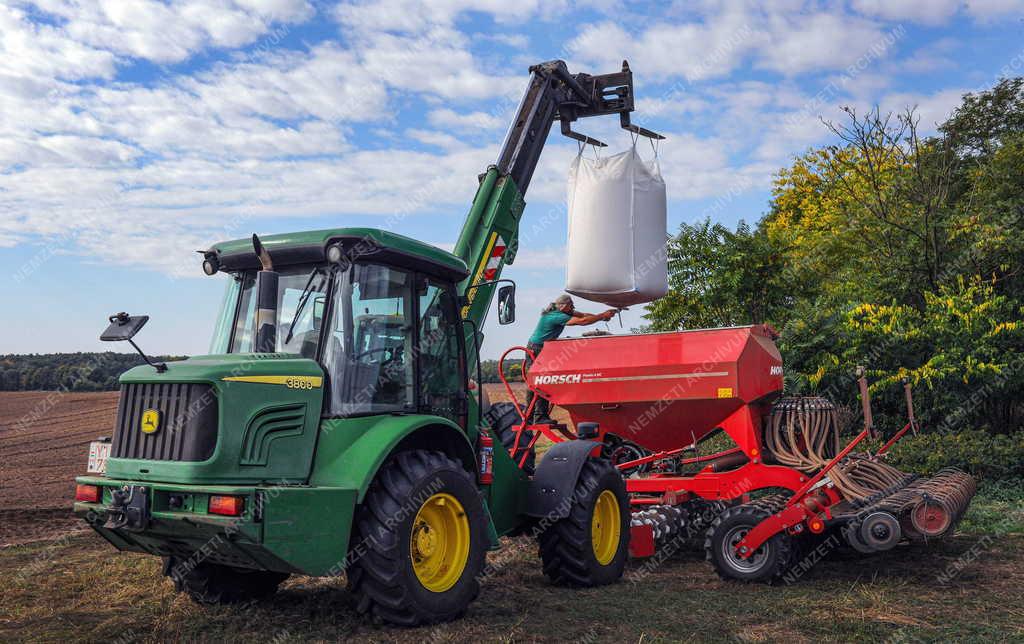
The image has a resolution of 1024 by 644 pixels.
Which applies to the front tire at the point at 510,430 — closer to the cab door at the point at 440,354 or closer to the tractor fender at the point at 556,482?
the tractor fender at the point at 556,482

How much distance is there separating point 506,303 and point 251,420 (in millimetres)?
2332

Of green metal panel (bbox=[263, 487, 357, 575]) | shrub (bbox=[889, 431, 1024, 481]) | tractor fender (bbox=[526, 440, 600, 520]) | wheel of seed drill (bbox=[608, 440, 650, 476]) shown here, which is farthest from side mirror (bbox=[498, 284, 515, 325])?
shrub (bbox=[889, 431, 1024, 481])

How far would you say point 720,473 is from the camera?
26.8 ft

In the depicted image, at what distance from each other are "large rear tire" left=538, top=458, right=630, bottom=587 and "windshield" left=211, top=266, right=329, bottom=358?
96.9 inches

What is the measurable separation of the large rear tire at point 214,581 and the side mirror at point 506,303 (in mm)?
2474

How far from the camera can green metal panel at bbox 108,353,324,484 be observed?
15.5 feet

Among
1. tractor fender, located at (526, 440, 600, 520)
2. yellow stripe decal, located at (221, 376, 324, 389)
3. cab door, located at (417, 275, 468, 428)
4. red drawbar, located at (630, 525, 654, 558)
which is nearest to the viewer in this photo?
yellow stripe decal, located at (221, 376, 324, 389)

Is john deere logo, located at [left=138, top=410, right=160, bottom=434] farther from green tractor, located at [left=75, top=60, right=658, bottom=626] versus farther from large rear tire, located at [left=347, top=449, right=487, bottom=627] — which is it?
large rear tire, located at [left=347, top=449, right=487, bottom=627]

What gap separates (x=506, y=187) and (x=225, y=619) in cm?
507

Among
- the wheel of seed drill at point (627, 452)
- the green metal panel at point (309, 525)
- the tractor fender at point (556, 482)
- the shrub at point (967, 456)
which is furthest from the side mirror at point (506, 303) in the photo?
the shrub at point (967, 456)

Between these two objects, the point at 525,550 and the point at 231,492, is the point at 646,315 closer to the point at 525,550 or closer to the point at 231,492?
the point at 525,550

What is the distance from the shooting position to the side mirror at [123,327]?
4.63 meters

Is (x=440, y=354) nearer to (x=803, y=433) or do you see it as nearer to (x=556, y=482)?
(x=556, y=482)

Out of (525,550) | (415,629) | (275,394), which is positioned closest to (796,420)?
(525,550)
